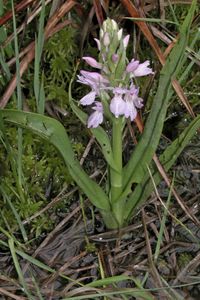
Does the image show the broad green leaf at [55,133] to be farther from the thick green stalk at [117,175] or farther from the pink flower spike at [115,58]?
the pink flower spike at [115,58]

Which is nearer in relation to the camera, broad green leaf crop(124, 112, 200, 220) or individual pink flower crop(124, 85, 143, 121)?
individual pink flower crop(124, 85, 143, 121)

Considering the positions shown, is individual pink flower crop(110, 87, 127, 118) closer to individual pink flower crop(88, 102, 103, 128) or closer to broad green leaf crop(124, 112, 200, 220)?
individual pink flower crop(88, 102, 103, 128)

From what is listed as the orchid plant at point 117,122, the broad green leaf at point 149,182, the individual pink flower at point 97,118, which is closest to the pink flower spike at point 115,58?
the orchid plant at point 117,122

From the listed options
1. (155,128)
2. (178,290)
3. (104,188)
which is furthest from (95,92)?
(178,290)

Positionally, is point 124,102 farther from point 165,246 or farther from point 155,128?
point 165,246

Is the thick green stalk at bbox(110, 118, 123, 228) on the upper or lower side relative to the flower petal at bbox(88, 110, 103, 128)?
lower

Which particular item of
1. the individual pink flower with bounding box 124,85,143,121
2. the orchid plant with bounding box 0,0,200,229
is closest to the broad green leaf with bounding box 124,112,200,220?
the orchid plant with bounding box 0,0,200,229

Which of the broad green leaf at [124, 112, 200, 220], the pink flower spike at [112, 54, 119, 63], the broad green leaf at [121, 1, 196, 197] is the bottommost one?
the broad green leaf at [124, 112, 200, 220]
